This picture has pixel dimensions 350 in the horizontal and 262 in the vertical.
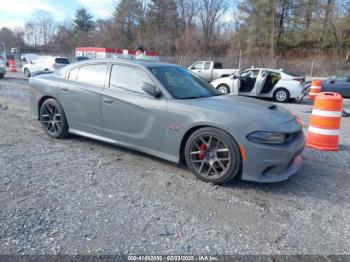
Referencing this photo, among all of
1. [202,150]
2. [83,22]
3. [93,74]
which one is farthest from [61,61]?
[83,22]

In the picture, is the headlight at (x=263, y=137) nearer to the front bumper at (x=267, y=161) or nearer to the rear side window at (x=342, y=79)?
the front bumper at (x=267, y=161)

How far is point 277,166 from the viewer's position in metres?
3.54

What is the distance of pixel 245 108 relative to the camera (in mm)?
3842

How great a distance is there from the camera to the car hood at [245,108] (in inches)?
143

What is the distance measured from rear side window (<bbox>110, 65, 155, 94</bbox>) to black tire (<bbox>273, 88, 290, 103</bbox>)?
9.60m

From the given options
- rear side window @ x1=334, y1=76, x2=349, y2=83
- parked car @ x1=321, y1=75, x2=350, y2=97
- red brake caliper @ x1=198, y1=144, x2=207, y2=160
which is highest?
rear side window @ x1=334, y1=76, x2=349, y2=83

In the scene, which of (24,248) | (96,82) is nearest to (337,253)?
(24,248)

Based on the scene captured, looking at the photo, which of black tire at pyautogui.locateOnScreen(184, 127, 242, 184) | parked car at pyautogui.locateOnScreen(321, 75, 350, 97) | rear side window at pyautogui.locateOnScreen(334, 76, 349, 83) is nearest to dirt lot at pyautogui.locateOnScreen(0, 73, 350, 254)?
black tire at pyautogui.locateOnScreen(184, 127, 242, 184)

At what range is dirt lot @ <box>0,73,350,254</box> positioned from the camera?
2.57 meters

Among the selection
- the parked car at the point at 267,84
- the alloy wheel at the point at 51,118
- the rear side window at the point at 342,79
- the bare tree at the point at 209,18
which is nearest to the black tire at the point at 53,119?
the alloy wheel at the point at 51,118

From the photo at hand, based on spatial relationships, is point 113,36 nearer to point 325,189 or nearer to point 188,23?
point 188,23

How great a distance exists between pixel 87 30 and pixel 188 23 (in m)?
28.2

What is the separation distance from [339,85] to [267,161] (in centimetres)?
1353

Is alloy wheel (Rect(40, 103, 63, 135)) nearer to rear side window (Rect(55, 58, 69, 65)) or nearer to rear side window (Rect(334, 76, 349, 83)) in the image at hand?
rear side window (Rect(334, 76, 349, 83))
